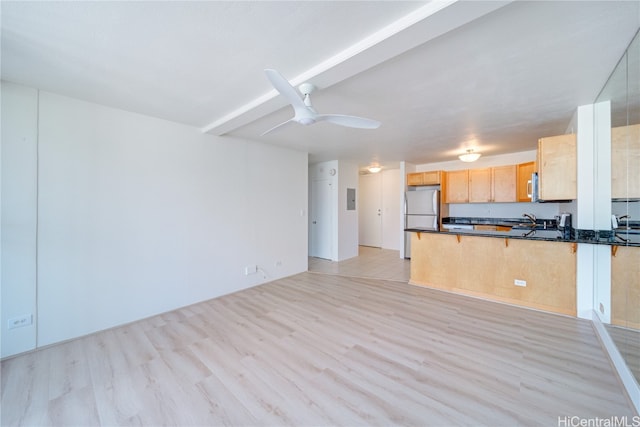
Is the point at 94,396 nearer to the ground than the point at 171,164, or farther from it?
nearer to the ground

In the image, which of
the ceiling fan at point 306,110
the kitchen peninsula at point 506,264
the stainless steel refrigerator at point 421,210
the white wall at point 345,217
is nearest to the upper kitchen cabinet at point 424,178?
the stainless steel refrigerator at point 421,210

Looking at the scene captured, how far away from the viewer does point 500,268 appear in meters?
3.34

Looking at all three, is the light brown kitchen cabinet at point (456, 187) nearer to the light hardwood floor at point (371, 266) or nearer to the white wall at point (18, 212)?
the light hardwood floor at point (371, 266)

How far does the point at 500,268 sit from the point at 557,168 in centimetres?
139

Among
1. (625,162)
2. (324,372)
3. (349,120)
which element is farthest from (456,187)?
(324,372)

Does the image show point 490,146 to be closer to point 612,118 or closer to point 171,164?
point 612,118

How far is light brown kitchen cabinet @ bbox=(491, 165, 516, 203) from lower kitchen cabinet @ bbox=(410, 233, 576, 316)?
7.14 feet

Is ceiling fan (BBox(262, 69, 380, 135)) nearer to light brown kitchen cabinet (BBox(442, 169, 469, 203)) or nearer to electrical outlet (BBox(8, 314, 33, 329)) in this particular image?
electrical outlet (BBox(8, 314, 33, 329))

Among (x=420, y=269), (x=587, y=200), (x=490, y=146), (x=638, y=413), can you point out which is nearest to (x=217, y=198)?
(x=420, y=269)

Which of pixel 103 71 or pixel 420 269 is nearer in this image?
pixel 103 71

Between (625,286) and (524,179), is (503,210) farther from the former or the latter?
(625,286)

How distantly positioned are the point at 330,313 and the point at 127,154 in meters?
3.01

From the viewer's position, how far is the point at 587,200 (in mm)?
2686

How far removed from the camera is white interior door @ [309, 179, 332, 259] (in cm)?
600
